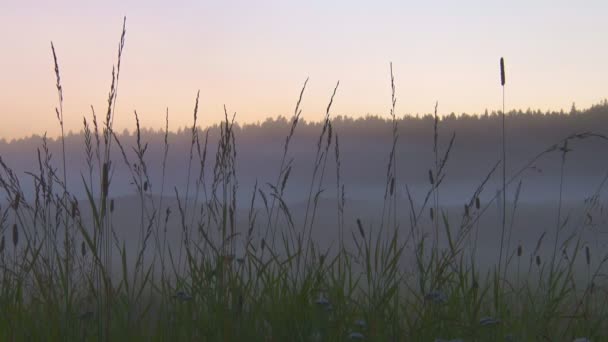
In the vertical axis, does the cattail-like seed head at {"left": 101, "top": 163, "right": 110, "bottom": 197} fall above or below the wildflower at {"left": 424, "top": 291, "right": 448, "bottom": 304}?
above

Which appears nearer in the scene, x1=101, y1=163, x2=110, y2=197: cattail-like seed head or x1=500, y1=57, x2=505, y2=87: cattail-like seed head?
x1=101, y1=163, x2=110, y2=197: cattail-like seed head

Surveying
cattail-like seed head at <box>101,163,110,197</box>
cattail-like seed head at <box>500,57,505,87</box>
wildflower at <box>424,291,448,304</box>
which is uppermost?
cattail-like seed head at <box>500,57,505,87</box>

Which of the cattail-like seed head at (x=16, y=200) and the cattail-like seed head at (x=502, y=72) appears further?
the cattail-like seed head at (x=502, y=72)

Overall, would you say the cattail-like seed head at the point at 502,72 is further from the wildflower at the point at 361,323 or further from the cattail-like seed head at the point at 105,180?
the cattail-like seed head at the point at 105,180

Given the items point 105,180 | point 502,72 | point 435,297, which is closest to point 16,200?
point 105,180

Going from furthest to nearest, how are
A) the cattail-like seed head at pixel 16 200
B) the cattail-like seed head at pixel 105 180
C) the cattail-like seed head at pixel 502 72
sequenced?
the cattail-like seed head at pixel 502 72 < the cattail-like seed head at pixel 16 200 < the cattail-like seed head at pixel 105 180

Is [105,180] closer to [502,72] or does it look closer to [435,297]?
[435,297]

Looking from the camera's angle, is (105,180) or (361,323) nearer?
(105,180)

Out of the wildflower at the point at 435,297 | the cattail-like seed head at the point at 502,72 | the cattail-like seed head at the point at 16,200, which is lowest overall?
the wildflower at the point at 435,297

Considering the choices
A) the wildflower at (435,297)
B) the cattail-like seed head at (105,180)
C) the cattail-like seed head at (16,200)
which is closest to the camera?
the cattail-like seed head at (105,180)

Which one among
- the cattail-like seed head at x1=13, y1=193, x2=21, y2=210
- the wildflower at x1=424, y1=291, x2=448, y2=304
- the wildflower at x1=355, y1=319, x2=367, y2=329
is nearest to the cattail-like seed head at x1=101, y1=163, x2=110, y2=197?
the cattail-like seed head at x1=13, y1=193, x2=21, y2=210

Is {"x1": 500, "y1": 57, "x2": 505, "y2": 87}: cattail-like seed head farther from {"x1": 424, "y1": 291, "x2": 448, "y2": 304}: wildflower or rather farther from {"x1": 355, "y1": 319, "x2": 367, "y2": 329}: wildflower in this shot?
{"x1": 355, "y1": 319, "x2": 367, "y2": 329}: wildflower

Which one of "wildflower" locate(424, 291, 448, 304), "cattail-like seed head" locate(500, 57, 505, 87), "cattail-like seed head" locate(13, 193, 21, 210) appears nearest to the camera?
"wildflower" locate(424, 291, 448, 304)

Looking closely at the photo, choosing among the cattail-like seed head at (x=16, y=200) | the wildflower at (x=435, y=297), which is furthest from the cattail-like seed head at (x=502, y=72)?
the cattail-like seed head at (x=16, y=200)
